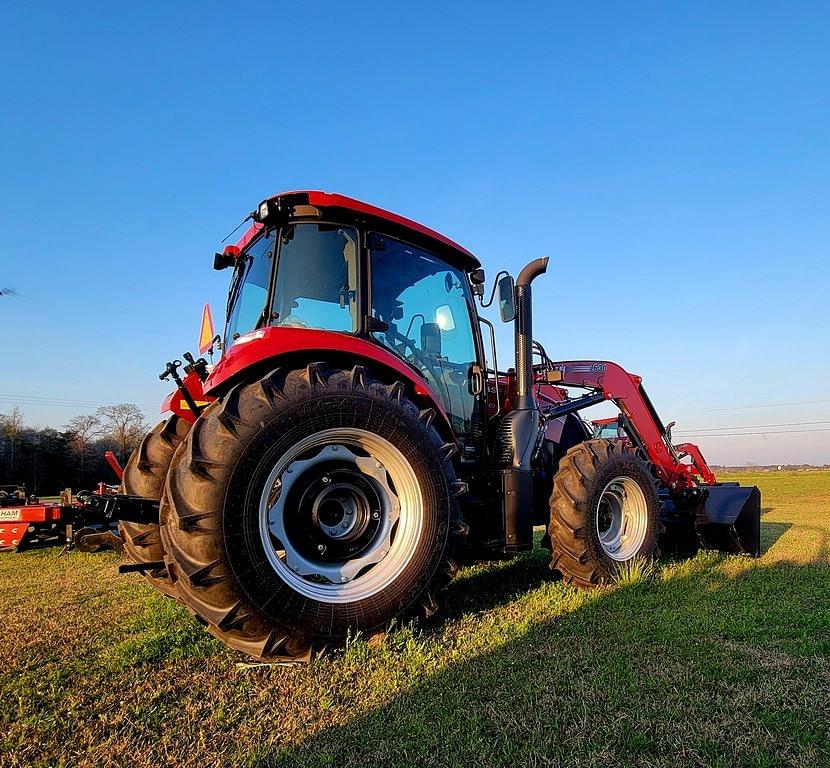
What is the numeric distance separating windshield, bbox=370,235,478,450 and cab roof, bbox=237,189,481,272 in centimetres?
9

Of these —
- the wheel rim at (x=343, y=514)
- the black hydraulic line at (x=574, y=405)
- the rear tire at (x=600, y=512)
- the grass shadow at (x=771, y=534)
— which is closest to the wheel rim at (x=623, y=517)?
the rear tire at (x=600, y=512)

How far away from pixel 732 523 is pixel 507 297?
3.34 m

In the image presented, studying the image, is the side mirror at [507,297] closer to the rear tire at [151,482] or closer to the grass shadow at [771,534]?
the rear tire at [151,482]

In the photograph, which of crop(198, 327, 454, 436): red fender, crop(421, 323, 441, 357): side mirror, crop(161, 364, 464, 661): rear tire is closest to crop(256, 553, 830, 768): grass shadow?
crop(161, 364, 464, 661): rear tire

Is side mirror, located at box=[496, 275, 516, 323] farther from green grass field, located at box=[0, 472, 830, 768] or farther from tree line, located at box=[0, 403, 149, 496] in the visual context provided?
tree line, located at box=[0, 403, 149, 496]

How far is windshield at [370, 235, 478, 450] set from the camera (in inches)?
163

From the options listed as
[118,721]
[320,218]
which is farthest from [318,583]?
[320,218]

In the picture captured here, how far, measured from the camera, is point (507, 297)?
4770 mm

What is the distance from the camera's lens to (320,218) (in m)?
3.81

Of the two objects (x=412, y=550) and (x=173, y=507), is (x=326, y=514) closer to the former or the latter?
(x=412, y=550)

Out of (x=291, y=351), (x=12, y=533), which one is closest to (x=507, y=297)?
(x=291, y=351)

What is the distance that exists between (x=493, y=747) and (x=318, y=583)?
142 cm

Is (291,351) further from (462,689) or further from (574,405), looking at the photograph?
(574,405)

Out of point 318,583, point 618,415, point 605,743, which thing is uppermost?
point 618,415
